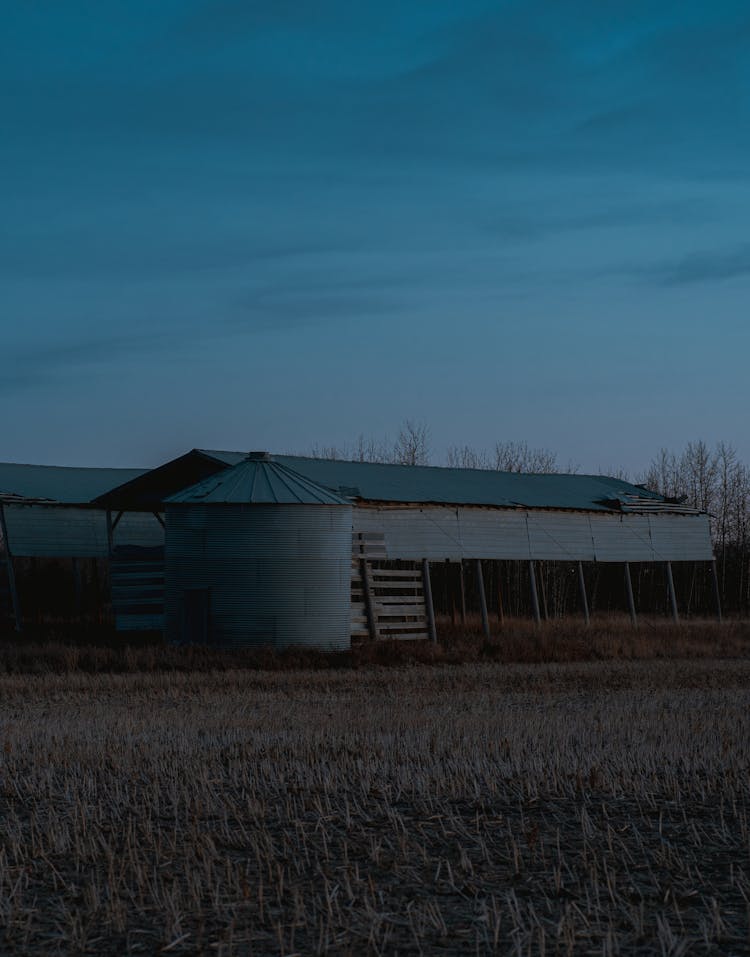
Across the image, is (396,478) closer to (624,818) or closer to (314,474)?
(314,474)

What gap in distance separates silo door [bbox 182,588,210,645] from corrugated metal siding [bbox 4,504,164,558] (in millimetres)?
10016

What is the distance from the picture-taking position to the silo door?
30.0 metres

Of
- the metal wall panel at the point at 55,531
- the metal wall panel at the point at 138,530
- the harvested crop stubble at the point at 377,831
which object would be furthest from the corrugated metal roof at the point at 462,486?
the harvested crop stubble at the point at 377,831

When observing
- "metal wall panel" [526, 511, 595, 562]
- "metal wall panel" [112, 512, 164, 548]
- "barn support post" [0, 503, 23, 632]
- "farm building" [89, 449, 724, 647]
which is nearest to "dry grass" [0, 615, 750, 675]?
"farm building" [89, 449, 724, 647]

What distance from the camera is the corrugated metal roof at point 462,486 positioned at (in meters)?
36.4

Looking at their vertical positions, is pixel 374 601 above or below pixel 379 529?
below

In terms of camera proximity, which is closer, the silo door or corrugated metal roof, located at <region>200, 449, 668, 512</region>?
the silo door

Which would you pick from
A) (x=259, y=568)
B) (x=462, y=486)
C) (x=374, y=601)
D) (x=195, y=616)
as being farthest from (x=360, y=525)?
(x=462, y=486)

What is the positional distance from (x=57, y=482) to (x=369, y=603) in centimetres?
1429

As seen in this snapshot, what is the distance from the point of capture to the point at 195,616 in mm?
30172

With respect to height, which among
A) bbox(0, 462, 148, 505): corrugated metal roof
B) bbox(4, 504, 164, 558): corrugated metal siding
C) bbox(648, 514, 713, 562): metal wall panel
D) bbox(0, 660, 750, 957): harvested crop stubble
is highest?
bbox(0, 462, 148, 505): corrugated metal roof

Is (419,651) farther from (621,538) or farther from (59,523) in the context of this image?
(59,523)

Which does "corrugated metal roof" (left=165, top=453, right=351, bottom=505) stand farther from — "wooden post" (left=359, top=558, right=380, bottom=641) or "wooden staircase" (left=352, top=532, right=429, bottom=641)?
"wooden post" (left=359, top=558, right=380, bottom=641)

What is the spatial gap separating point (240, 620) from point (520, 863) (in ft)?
70.9
